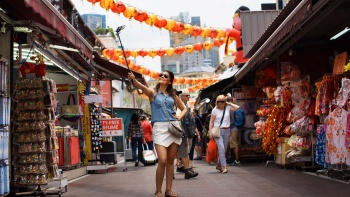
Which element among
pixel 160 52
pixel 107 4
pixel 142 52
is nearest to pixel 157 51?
pixel 160 52

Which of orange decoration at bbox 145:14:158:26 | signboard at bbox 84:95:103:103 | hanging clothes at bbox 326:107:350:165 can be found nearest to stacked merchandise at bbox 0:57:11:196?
hanging clothes at bbox 326:107:350:165

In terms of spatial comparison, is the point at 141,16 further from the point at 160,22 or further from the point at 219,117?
the point at 219,117

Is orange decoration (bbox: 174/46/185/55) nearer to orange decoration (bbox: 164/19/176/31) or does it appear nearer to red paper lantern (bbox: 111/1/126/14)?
orange decoration (bbox: 164/19/176/31)

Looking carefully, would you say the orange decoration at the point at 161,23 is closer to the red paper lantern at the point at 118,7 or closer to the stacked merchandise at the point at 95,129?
the red paper lantern at the point at 118,7

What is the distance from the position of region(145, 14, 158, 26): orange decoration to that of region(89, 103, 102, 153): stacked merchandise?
3.67 m

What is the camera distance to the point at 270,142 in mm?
13742

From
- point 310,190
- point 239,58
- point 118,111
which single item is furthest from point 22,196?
point 118,111

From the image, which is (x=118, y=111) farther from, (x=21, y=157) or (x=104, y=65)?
(x=21, y=157)

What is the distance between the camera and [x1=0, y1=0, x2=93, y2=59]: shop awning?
7033 mm

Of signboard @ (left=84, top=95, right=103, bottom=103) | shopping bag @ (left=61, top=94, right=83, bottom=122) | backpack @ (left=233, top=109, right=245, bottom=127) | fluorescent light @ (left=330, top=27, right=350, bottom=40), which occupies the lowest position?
backpack @ (left=233, top=109, right=245, bottom=127)

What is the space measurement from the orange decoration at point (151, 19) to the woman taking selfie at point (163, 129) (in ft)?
35.9

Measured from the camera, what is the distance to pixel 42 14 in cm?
733

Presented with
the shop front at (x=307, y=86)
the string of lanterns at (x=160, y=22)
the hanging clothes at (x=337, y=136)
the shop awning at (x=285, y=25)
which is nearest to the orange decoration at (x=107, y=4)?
the string of lanterns at (x=160, y=22)

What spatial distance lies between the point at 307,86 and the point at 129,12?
7.68m
